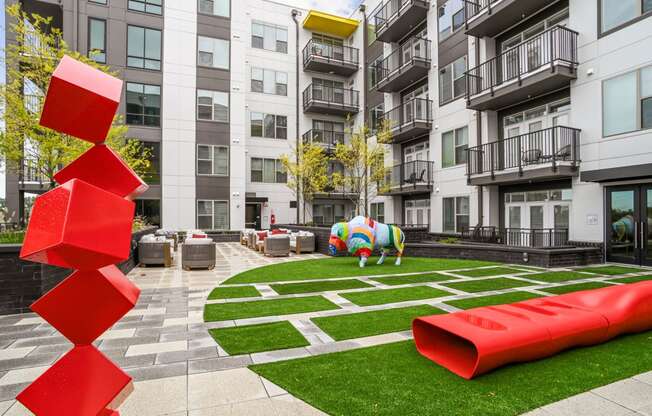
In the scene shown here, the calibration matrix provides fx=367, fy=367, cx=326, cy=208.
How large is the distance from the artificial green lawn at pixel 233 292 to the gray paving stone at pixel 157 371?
356 centimetres

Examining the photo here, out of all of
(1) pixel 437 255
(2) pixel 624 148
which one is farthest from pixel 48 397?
(2) pixel 624 148

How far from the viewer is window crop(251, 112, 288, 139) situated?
89.8 ft

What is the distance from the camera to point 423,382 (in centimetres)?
369

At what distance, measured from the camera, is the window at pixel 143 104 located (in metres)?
21.9

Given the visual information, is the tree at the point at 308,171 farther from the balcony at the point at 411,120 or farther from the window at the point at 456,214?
the window at the point at 456,214

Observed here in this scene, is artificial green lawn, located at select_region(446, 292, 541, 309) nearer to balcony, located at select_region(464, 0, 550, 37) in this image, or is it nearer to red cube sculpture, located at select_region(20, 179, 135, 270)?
red cube sculpture, located at select_region(20, 179, 135, 270)

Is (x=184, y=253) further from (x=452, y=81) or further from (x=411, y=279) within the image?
(x=452, y=81)

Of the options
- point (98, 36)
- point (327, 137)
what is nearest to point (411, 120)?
point (327, 137)

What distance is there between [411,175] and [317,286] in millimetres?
14175

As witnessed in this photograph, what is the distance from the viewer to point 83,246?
1581 millimetres

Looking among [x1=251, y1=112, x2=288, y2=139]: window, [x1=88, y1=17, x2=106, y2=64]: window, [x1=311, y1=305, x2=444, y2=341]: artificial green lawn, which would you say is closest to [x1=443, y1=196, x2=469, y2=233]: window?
[x1=311, y1=305, x2=444, y2=341]: artificial green lawn

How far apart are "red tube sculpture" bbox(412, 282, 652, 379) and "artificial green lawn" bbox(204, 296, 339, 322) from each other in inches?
102

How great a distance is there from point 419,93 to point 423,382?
21705 mm

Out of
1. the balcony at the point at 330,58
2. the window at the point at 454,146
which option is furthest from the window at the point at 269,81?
the window at the point at 454,146
